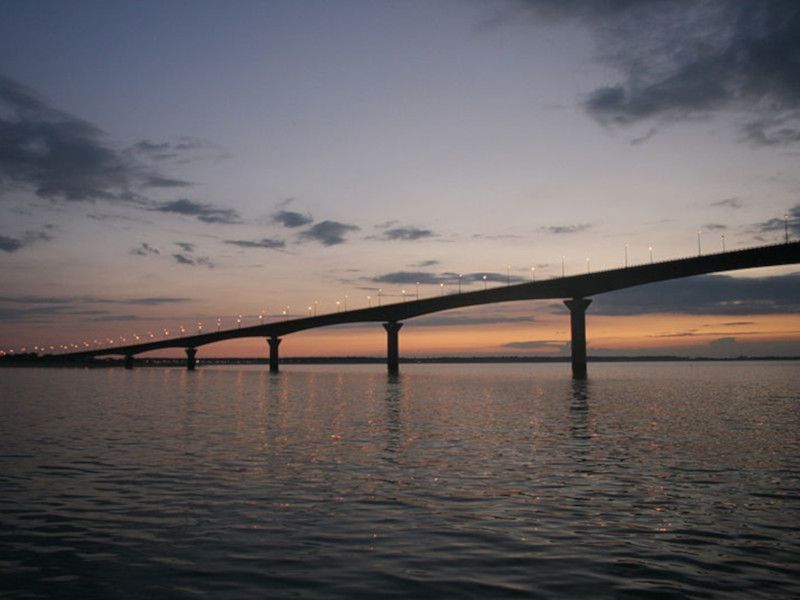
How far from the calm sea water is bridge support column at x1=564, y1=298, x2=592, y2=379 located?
298 feet

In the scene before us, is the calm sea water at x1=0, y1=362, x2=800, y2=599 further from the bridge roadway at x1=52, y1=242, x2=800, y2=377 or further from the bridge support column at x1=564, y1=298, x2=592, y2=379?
the bridge support column at x1=564, y1=298, x2=592, y2=379

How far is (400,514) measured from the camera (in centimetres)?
1642

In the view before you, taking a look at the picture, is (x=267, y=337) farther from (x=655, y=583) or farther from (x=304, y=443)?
(x=655, y=583)

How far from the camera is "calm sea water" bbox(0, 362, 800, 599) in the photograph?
37.9 feet

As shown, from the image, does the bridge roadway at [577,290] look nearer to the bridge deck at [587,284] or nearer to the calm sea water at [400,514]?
the bridge deck at [587,284]

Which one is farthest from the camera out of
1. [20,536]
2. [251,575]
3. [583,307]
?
[583,307]

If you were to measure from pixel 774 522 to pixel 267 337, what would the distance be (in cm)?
18837

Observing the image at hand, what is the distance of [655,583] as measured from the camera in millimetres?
11320

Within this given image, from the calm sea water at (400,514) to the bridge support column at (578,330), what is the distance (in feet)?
298

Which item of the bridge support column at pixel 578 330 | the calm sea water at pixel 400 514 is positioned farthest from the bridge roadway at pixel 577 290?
the calm sea water at pixel 400 514

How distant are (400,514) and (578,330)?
114882mm

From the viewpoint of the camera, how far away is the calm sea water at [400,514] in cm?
1156

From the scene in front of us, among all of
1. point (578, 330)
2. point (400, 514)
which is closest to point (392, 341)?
point (578, 330)

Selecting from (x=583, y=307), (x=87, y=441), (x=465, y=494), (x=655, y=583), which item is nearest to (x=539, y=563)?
(x=655, y=583)
